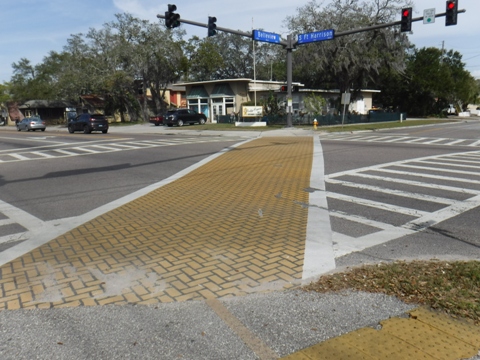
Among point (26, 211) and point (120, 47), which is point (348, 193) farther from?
point (120, 47)

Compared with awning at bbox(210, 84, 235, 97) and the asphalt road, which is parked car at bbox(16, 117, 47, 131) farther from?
the asphalt road

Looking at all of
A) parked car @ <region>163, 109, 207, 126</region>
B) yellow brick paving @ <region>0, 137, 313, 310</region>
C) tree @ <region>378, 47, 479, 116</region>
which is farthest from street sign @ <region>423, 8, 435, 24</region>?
tree @ <region>378, 47, 479, 116</region>

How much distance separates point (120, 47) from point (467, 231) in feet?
164

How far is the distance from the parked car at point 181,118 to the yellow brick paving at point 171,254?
116ft

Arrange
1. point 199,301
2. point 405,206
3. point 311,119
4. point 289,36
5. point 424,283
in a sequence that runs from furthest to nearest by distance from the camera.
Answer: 1. point 311,119
2. point 289,36
3. point 405,206
4. point 424,283
5. point 199,301

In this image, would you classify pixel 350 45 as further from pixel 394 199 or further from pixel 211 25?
pixel 394 199

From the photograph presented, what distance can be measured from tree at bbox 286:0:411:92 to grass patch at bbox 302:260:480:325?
133ft

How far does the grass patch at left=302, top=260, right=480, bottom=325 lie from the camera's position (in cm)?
383

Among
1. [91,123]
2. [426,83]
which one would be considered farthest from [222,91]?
[426,83]

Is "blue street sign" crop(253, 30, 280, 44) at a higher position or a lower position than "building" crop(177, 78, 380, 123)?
higher

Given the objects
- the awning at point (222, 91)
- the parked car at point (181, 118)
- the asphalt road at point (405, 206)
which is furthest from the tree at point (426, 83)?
the asphalt road at point (405, 206)

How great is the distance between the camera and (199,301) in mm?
4113

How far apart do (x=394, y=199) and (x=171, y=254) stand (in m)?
5.00

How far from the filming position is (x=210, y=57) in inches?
2272
